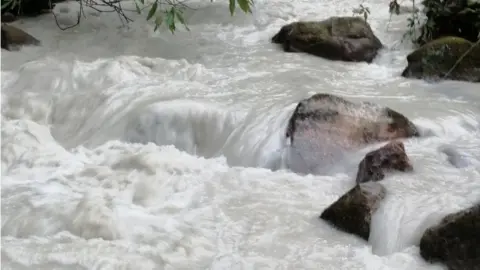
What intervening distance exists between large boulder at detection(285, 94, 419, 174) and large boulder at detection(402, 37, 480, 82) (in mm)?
1733

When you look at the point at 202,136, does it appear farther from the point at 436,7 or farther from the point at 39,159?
the point at 436,7

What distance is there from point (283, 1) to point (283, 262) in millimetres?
7442

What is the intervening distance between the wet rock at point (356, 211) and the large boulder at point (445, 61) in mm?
3138

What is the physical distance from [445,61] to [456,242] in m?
3.73

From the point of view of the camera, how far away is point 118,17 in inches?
354

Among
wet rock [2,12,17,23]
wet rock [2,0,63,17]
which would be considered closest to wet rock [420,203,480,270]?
wet rock [2,12,17,23]

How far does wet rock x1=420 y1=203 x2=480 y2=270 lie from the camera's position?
3.01 m

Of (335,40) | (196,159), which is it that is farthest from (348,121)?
(335,40)

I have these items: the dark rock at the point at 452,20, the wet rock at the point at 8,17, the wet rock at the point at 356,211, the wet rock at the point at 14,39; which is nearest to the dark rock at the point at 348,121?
the wet rock at the point at 356,211

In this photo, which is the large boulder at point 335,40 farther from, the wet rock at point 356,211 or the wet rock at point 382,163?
the wet rock at point 356,211

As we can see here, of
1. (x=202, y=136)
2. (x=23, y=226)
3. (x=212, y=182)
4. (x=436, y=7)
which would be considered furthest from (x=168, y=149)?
(x=436, y=7)

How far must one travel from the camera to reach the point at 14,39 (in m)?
7.46

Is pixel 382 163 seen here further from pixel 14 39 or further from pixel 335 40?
pixel 14 39

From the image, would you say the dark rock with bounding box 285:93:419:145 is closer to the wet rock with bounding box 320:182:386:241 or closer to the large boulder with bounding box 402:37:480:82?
the wet rock with bounding box 320:182:386:241
